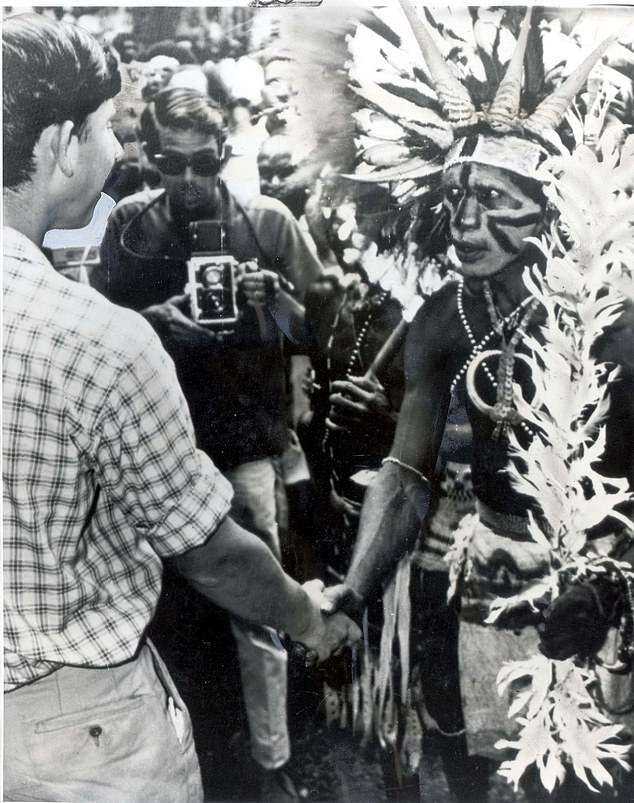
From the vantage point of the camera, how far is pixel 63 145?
2.64 metres

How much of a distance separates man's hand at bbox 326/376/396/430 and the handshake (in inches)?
18.2

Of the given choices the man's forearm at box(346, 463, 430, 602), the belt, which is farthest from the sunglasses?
the belt

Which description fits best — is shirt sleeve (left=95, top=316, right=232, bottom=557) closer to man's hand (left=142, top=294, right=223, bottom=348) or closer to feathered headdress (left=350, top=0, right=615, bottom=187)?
man's hand (left=142, top=294, right=223, bottom=348)

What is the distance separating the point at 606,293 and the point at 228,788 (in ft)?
5.80

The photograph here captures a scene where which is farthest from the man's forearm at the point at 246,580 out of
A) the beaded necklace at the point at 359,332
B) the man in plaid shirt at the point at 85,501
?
the beaded necklace at the point at 359,332

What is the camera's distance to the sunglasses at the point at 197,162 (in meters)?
2.62

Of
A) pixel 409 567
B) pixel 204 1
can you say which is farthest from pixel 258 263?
pixel 409 567

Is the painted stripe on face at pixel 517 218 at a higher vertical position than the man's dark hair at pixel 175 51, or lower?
lower

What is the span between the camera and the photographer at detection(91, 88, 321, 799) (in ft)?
8.59

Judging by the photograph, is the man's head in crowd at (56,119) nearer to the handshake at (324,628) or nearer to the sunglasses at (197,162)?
the sunglasses at (197,162)

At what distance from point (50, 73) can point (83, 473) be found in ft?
3.61

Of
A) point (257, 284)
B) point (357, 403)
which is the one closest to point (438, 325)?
point (357, 403)

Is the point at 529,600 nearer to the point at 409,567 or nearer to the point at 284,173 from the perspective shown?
the point at 409,567

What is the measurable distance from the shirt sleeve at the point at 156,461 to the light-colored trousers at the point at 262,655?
0.22 feet
